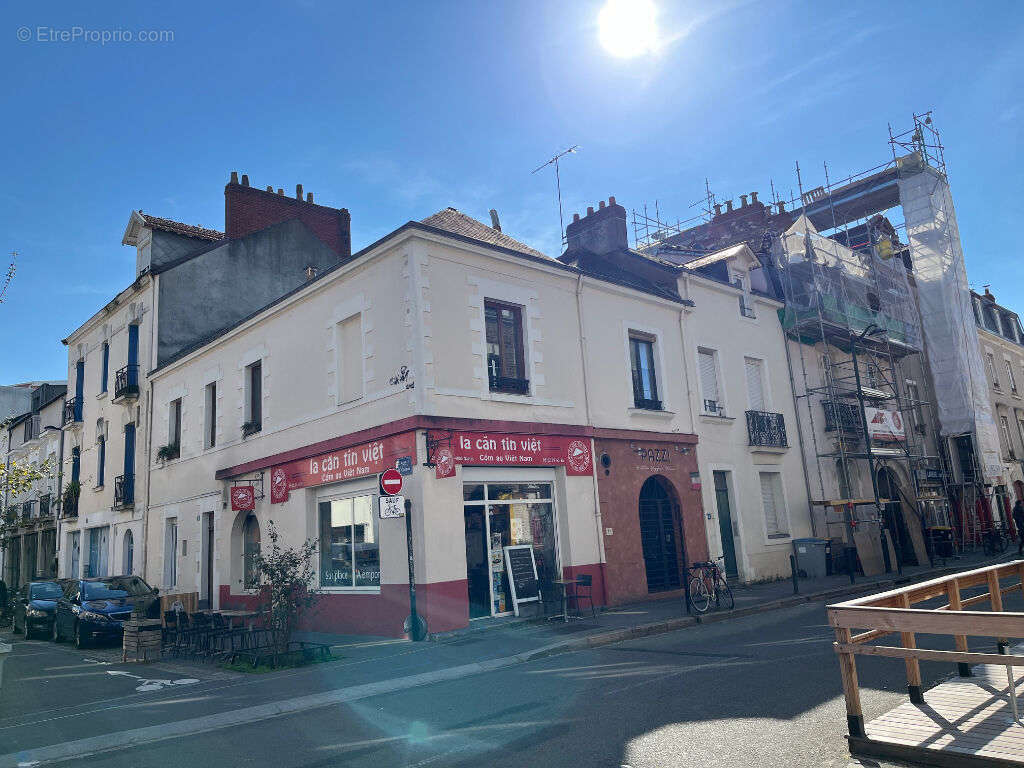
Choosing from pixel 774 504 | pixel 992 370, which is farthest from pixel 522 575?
pixel 992 370

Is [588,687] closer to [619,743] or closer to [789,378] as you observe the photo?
[619,743]

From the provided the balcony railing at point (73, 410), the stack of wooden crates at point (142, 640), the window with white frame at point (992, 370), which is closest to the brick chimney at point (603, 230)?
the stack of wooden crates at point (142, 640)

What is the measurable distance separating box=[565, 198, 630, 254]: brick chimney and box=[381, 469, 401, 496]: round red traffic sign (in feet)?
34.8

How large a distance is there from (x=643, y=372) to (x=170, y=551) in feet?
48.2

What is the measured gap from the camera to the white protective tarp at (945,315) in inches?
1057

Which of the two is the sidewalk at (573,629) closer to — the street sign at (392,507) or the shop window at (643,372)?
the street sign at (392,507)

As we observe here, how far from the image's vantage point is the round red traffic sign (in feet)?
40.2

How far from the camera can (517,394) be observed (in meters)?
14.6

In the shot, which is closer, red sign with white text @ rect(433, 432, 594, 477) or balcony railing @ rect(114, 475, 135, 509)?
red sign with white text @ rect(433, 432, 594, 477)

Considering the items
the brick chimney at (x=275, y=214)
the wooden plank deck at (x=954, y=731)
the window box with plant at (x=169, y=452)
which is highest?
the brick chimney at (x=275, y=214)

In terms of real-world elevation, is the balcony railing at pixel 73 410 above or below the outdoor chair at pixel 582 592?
above

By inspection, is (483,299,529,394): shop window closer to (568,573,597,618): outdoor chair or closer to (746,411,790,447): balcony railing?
Result: (568,573,597,618): outdoor chair

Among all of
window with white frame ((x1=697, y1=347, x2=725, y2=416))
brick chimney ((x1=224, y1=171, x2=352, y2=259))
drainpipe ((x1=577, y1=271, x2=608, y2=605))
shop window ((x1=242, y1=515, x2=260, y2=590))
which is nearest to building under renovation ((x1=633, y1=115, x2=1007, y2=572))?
window with white frame ((x1=697, y1=347, x2=725, y2=416))

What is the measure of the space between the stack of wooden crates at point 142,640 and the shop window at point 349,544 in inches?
131
